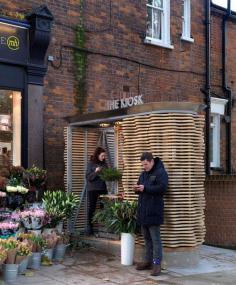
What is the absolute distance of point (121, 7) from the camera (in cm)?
1297

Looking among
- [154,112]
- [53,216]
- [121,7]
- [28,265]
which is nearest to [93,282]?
[28,265]

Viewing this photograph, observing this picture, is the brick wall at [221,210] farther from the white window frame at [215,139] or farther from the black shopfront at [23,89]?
the white window frame at [215,139]

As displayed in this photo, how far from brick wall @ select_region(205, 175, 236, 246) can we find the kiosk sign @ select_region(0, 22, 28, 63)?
4671mm

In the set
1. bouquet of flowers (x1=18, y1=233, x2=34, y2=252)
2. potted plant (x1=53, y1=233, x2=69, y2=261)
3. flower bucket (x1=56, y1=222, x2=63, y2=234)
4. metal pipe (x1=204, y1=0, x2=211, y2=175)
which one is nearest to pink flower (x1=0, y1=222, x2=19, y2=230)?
bouquet of flowers (x1=18, y1=233, x2=34, y2=252)

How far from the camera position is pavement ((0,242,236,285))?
759 centimetres

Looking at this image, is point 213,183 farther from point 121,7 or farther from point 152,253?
point 121,7

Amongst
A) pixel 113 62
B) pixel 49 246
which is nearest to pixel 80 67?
pixel 113 62

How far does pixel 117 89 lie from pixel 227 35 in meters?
5.04

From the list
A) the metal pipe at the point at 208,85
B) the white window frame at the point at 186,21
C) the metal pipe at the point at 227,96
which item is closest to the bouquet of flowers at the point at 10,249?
the metal pipe at the point at 208,85

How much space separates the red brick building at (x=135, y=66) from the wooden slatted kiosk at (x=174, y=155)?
Answer: 2.33 metres

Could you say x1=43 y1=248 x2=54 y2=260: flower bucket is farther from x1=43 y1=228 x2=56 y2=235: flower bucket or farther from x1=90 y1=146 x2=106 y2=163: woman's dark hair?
x1=90 y1=146 x2=106 y2=163: woman's dark hair

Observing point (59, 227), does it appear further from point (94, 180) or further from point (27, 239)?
point (27, 239)

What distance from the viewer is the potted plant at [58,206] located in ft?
30.5

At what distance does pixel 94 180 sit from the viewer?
1008cm
